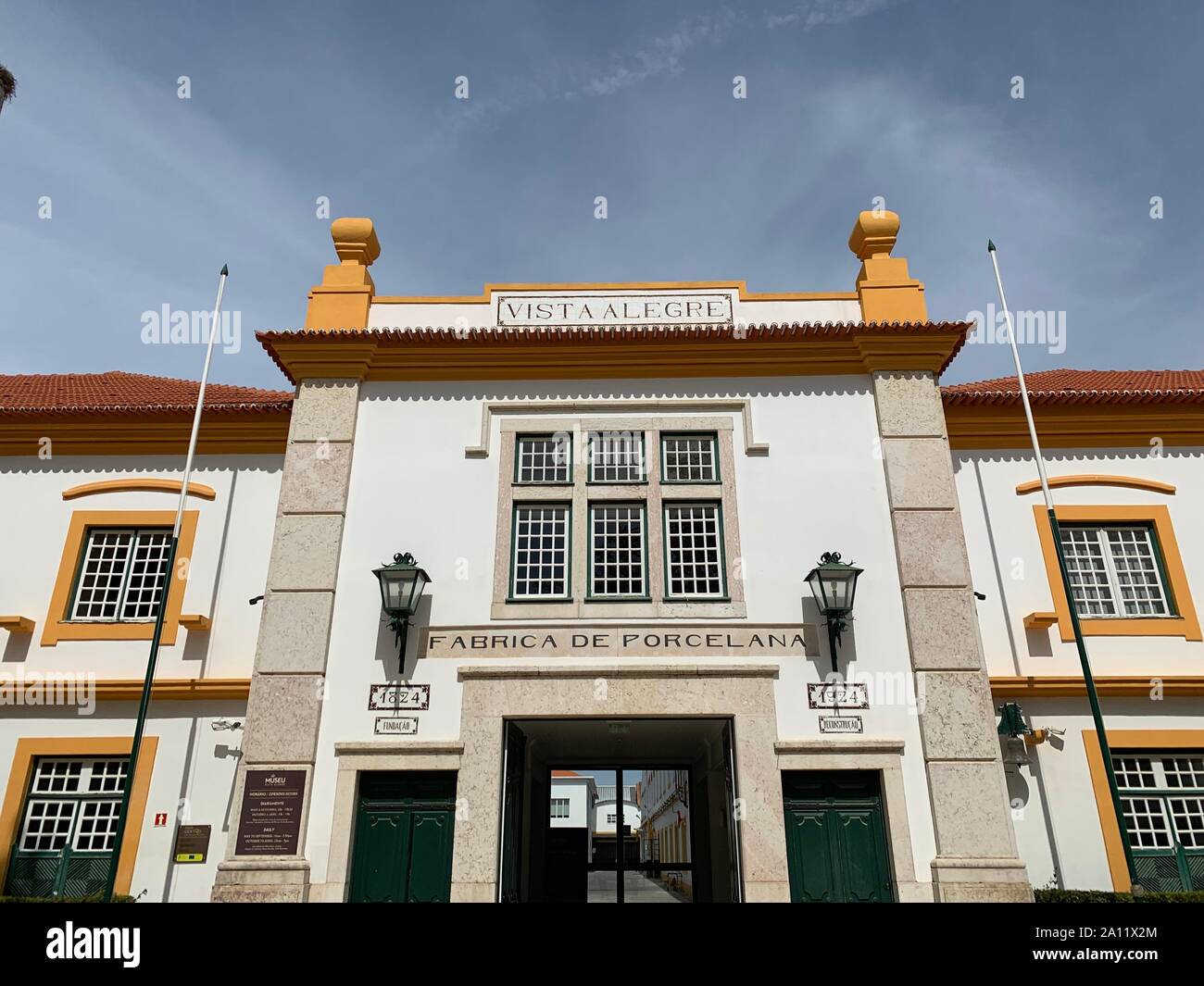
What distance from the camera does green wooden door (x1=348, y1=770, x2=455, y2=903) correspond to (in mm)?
9656

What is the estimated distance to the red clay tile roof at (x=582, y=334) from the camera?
38.6 ft

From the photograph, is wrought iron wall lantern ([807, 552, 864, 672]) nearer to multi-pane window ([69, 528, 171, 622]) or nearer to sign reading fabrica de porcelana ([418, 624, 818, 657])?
sign reading fabrica de porcelana ([418, 624, 818, 657])

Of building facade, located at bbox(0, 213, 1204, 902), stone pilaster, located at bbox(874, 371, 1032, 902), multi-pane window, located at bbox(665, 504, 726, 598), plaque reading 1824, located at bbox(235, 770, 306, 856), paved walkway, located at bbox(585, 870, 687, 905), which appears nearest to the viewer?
stone pilaster, located at bbox(874, 371, 1032, 902)

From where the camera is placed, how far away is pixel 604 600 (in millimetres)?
10719

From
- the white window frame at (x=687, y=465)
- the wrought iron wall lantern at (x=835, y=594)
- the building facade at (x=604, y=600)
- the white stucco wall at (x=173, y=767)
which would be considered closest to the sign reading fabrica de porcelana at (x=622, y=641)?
the building facade at (x=604, y=600)

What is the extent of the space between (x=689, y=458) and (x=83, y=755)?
8919 millimetres

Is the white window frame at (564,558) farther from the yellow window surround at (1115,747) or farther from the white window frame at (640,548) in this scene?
the yellow window surround at (1115,747)

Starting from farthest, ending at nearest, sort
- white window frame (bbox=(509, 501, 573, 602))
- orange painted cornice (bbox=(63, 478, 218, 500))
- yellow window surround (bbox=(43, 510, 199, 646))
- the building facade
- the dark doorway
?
1. orange painted cornice (bbox=(63, 478, 218, 500))
2. yellow window surround (bbox=(43, 510, 199, 646))
3. white window frame (bbox=(509, 501, 573, 602))
4. the dark doorway
5. the building facade

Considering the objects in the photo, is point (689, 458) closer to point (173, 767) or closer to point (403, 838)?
point (403, 838)

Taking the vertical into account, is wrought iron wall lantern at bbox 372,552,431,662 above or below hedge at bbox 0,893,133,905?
above

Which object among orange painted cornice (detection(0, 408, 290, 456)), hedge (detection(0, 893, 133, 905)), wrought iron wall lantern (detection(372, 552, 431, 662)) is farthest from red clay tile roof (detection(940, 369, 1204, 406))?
hedge (detection(0, 893, 133, 905))

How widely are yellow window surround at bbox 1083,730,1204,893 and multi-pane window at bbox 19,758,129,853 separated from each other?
1224 centimetres

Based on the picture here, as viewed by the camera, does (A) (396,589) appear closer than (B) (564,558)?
Yes

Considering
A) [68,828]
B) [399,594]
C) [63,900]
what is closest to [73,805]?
[68,828]
